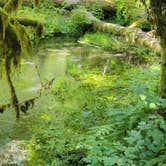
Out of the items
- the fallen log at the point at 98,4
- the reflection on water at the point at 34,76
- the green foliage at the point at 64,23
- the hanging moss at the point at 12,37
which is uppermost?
the hanging moss at the point at 12,37

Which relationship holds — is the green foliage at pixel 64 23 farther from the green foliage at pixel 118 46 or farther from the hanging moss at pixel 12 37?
the hanging moss at pixel 12 37

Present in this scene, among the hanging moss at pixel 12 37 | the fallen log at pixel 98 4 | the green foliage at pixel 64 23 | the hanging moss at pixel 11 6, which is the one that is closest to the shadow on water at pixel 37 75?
the hanging moss at pixel 12 37

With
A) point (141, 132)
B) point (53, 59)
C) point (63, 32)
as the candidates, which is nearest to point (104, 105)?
point (141, 132)

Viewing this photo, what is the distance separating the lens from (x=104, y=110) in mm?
6285

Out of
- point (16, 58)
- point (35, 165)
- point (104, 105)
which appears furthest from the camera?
point (104, 105)

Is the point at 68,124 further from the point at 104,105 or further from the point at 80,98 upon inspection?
the point at 80,98

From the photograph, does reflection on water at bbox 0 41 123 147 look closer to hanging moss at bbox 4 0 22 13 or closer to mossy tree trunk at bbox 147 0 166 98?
hanging moss at bbox 4 0 22 13

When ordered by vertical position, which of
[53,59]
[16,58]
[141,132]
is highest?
[16,58]

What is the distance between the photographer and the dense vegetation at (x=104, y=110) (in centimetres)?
429

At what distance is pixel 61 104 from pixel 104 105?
1.05m

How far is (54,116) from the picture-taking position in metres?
6.75

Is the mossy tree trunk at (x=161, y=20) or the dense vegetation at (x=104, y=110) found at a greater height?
the mossy tree trunk at (x=161, y=20)

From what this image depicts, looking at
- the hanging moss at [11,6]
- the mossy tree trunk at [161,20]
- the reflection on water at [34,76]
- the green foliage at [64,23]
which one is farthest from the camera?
the green foliage at [64,23]

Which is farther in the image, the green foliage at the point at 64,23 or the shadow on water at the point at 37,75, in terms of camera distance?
the green foliage at the point at 64,23
